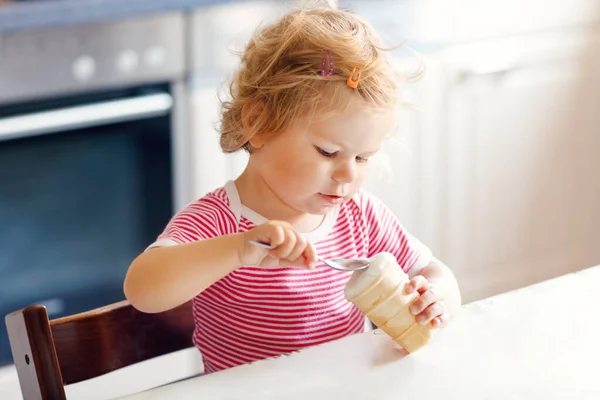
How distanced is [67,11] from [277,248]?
1.03m

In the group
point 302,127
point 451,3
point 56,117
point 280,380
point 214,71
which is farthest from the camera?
point 451,3

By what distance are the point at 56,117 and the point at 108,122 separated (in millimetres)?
115

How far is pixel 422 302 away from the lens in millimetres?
976

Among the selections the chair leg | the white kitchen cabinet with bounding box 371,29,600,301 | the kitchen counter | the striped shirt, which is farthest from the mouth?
the white kitchen cabinet with bounding box 371,29,600,301

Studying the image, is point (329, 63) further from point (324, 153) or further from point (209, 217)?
point (209, 217)

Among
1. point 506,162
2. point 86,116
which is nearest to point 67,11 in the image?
point 86,116

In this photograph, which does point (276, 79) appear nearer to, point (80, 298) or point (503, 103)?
point (80, 298)

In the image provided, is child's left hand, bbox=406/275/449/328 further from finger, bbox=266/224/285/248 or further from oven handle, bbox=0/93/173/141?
oven handle, bbox=0/93/173/141

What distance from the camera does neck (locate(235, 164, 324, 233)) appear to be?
117 centimetres

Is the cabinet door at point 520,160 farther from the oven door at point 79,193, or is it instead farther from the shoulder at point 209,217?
the shoulder at point 209,217

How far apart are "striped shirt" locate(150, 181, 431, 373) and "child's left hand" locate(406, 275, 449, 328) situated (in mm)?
204

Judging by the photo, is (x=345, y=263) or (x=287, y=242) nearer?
(x=287, y=242)

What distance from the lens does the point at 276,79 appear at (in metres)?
1.07

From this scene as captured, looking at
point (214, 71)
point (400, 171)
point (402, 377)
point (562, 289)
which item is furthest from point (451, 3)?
point (402, 377)
